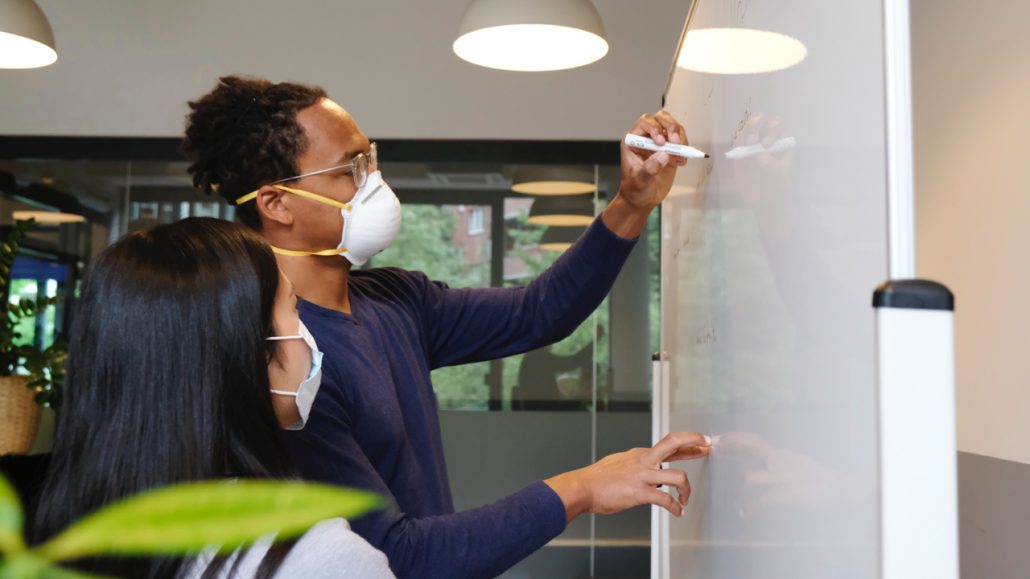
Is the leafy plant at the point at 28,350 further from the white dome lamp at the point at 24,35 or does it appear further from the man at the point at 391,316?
the man at the point at 391,316

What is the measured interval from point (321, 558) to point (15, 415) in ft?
9.52

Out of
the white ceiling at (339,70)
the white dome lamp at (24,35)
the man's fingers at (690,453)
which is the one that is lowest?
the man's fingers at (690,453)

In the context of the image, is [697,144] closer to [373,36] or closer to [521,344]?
[521,344]

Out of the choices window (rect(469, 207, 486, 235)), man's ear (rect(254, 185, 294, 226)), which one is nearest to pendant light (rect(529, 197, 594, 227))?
window (rect(469, 207, 486, 235))

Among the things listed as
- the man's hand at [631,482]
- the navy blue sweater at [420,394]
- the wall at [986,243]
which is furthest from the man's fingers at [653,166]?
the wall at [986,243]

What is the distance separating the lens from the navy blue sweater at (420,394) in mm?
1189

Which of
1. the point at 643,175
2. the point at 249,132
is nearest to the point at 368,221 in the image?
the point at 249,132

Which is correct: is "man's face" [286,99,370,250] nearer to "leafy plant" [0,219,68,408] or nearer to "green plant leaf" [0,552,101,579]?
"green plant leaf" [0,552,101,579]

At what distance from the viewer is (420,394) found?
1.45m

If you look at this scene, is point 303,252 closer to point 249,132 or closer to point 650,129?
point 249,132

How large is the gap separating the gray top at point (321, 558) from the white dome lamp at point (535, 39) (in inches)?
60.9

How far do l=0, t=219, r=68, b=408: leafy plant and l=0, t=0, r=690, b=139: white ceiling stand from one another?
543 mm

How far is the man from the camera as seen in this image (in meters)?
1.20

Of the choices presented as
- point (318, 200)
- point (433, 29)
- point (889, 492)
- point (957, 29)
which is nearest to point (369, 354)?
point (318, 200)
